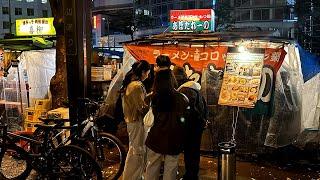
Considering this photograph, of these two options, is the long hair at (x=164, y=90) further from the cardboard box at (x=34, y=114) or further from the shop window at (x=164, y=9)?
the shop window at (x=164, y=9)

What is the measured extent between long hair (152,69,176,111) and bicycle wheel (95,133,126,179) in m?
2.47

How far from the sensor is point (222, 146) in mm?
6477

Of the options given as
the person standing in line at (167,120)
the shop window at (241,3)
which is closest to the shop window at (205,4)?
the shop window at (241,3)

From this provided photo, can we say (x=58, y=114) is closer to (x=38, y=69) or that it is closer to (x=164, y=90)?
(x=164, y=90)

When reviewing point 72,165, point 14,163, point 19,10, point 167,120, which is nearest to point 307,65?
point 167,120

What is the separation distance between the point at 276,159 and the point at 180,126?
445 centimetres

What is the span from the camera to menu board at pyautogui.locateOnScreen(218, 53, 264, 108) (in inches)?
309

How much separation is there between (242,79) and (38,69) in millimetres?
9111

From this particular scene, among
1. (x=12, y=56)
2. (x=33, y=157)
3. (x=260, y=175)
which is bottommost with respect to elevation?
(x=260, y=175)

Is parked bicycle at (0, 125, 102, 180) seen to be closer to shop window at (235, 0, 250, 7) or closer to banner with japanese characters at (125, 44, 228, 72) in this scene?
banner with japanese characters at (125, 44, 228, 72)

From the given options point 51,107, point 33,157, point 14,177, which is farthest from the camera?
point 51,107

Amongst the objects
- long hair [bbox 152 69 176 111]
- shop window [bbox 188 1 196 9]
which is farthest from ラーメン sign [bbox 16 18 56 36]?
shop window [bbox 188 1 196 9]

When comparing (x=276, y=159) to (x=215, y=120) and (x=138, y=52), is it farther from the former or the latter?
(x=138, y=52)

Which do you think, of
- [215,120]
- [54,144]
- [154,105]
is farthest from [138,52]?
[154,105]
